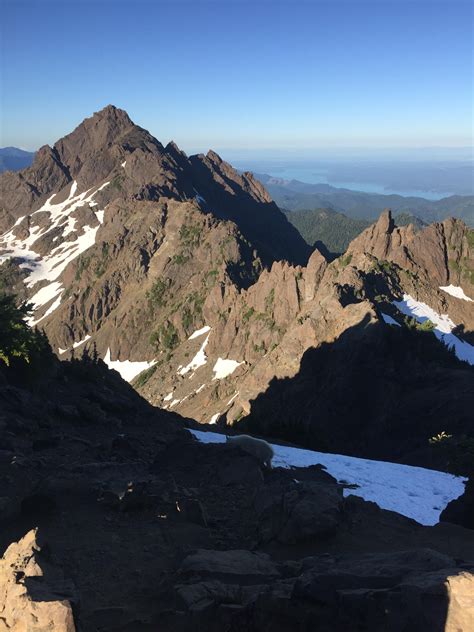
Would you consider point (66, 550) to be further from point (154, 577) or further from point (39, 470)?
point (39, 470)

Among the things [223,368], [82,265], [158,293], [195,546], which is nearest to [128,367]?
[158,293]

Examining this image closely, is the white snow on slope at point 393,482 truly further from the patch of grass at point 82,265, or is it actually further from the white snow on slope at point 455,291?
the patch of grass at point 82,265

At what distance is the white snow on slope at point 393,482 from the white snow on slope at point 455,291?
74559 millimetres

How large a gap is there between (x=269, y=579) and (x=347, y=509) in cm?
555

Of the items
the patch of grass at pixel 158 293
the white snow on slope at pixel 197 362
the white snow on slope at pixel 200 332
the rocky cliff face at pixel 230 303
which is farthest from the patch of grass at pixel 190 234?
the white snow on slope at pixel 197 362

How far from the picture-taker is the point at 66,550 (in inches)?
440

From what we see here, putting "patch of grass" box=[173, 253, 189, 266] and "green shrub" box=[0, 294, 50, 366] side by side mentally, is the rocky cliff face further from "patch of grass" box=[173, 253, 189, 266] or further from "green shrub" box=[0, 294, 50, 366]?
"green shrub" box=[0, 294, 50, 366]

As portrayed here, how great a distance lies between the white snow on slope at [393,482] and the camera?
1952 cm

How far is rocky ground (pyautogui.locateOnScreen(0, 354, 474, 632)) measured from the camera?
771 centimetres

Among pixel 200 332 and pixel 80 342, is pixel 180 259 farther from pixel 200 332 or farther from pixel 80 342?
pixel 80 342

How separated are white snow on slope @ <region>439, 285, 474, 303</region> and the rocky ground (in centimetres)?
8094

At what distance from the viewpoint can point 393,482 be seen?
2219cm

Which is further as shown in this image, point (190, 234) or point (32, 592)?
point (190, 234)

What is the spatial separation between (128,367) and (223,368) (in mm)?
41145
